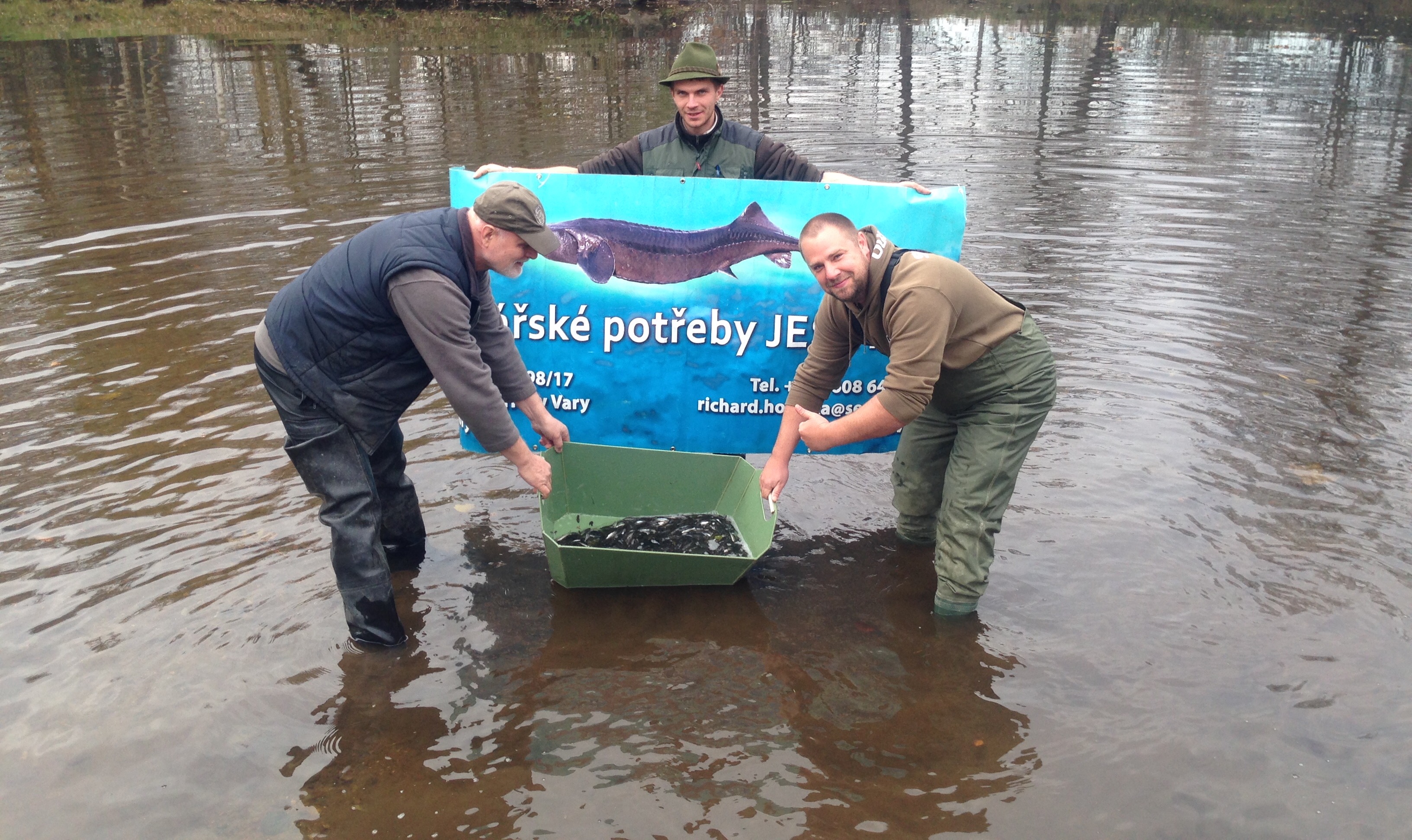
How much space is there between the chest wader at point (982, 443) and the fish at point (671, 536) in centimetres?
96

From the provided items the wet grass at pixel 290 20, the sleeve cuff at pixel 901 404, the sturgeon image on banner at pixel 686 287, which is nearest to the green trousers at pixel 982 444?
the sleeve cuff at pixel 901 404

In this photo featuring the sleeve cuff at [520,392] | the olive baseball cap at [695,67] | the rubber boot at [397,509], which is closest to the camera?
the sleeve cuff at [520,392]

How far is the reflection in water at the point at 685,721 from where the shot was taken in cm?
347

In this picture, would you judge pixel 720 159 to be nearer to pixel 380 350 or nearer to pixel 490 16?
pixel 380 350

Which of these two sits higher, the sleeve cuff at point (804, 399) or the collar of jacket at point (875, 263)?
the collar of jacket at point (875, 263)

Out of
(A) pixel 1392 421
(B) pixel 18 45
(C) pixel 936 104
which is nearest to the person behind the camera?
(A) pixel 1392 421

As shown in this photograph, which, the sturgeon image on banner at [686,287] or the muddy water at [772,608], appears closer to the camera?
the muddy water at [772,608]

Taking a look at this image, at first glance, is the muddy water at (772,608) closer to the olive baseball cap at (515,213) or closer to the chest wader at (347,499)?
the chest wader at (347,499)

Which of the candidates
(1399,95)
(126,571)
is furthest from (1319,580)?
(1399,95)

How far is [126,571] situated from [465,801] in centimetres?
237

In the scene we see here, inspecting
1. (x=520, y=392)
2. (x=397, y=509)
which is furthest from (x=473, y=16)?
(x=520, y=392)

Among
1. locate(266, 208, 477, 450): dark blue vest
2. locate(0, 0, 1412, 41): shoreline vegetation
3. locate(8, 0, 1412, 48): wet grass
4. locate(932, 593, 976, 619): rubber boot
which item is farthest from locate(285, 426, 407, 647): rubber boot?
locate(0, 0, 1412, 41): shoreline vegetation

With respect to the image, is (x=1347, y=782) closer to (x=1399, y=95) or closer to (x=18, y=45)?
(x=1399, y=95)

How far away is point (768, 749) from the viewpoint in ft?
12.4
